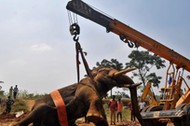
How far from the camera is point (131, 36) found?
13.2m

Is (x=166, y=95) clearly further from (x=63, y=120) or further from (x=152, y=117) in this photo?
(x=63, y=120)

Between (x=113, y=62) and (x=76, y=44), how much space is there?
4307 cm

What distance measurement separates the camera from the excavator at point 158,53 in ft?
39.1

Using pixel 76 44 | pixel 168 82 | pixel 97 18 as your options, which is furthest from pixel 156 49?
pixel 76 44

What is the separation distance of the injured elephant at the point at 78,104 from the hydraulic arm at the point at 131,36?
19.4ft

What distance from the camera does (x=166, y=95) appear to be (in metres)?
13.8

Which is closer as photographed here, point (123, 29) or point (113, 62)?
point (123, 29)

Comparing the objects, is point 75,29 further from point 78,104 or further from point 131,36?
point 131,36

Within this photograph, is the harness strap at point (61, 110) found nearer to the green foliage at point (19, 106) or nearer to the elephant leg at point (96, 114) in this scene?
the elephant leg at point (96, 114)

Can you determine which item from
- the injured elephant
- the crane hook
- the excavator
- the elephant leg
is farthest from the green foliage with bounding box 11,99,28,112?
the elephant leg

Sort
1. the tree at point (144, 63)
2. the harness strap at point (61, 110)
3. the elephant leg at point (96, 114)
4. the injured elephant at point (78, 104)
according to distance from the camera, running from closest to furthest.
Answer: the elephant leg at point (96, 114) → the injured elephant at point (78, 104) → the harness strap at point (61, 110) → the tree at point (144, 63)

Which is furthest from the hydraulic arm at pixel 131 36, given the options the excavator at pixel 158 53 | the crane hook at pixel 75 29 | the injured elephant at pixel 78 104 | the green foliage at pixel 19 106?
the green foliage at pixel 19 106

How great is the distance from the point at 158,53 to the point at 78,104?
28.7 ft

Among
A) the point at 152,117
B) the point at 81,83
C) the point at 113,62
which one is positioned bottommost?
the point at 152,117
